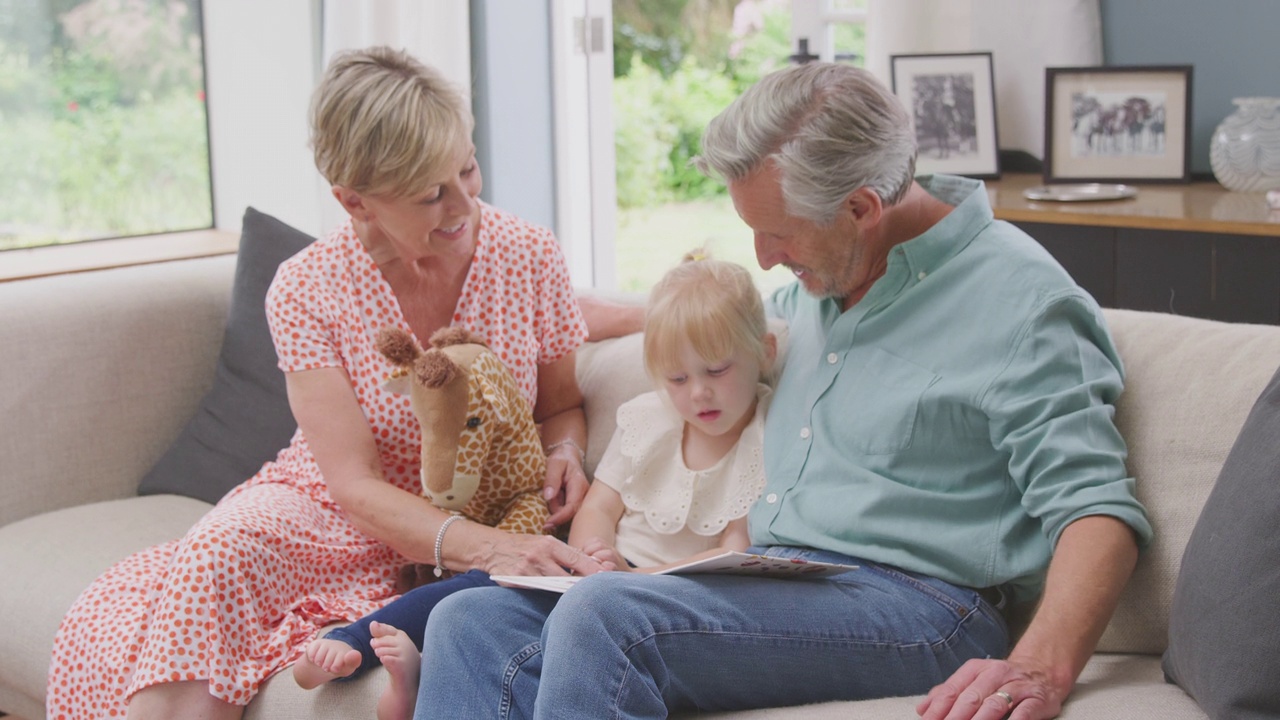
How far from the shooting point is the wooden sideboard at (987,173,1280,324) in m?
2.46

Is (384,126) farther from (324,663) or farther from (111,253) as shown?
(111,253)

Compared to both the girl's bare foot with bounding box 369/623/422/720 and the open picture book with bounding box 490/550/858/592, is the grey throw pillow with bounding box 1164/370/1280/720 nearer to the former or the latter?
the open picture book with bounding box 490/550/858/592

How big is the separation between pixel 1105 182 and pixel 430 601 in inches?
79.4

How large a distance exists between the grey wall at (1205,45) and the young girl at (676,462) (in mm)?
1657

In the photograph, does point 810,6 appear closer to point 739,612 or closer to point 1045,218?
point 1045,218

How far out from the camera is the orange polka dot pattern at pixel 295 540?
1.80 meters

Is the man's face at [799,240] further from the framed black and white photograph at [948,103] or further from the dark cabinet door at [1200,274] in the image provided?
the framed black and white photograph at [948,103]

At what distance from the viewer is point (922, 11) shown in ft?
10.8

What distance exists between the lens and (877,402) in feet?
5.61

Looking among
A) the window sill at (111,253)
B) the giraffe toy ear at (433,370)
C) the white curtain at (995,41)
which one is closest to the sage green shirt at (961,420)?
the giraffe toy ear at (433,370)

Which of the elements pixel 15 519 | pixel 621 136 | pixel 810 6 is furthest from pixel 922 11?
pixel 621 136

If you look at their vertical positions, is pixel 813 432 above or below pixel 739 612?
above

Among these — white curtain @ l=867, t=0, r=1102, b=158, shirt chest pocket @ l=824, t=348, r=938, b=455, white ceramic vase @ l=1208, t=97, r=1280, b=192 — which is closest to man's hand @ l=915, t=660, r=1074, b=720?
shirt chest pocket @ l=824, t=348, r=938, b=455

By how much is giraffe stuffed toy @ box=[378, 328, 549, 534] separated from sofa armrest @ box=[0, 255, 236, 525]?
940 millimetres
